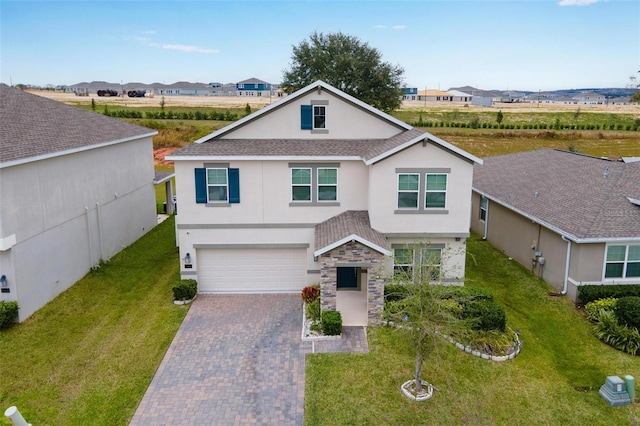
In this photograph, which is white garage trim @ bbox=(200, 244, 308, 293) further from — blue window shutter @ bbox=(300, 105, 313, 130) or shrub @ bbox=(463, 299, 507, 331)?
shrub @ bbox=(463, 299, 507, 331)

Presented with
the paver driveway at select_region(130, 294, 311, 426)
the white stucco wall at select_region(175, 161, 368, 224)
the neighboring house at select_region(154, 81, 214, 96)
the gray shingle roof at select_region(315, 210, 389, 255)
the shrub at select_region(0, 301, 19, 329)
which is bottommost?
the paver driveway at select_region(130, 294, 311, 426)

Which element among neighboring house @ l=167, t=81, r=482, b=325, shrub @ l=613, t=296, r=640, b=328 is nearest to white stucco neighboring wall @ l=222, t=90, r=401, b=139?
neighboring house @ l=167, t=81, r=482, b=325

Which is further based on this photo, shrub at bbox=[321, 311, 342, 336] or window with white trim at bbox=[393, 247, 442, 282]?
shrub at bbox=[321, 311, 342, 336]

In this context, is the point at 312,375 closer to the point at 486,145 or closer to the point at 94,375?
the point at 94,375

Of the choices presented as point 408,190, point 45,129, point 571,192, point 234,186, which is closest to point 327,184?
point 408,190

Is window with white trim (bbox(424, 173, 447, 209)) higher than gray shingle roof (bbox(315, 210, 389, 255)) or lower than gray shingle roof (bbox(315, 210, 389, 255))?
higher

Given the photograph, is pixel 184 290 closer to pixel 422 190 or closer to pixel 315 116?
pixel 315 116

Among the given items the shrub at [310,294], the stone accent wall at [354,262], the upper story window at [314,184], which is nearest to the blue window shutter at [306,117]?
the upper story window at [314,184]

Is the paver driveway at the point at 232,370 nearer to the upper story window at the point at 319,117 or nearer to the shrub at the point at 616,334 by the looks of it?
the upper story window at the point at 319,117
